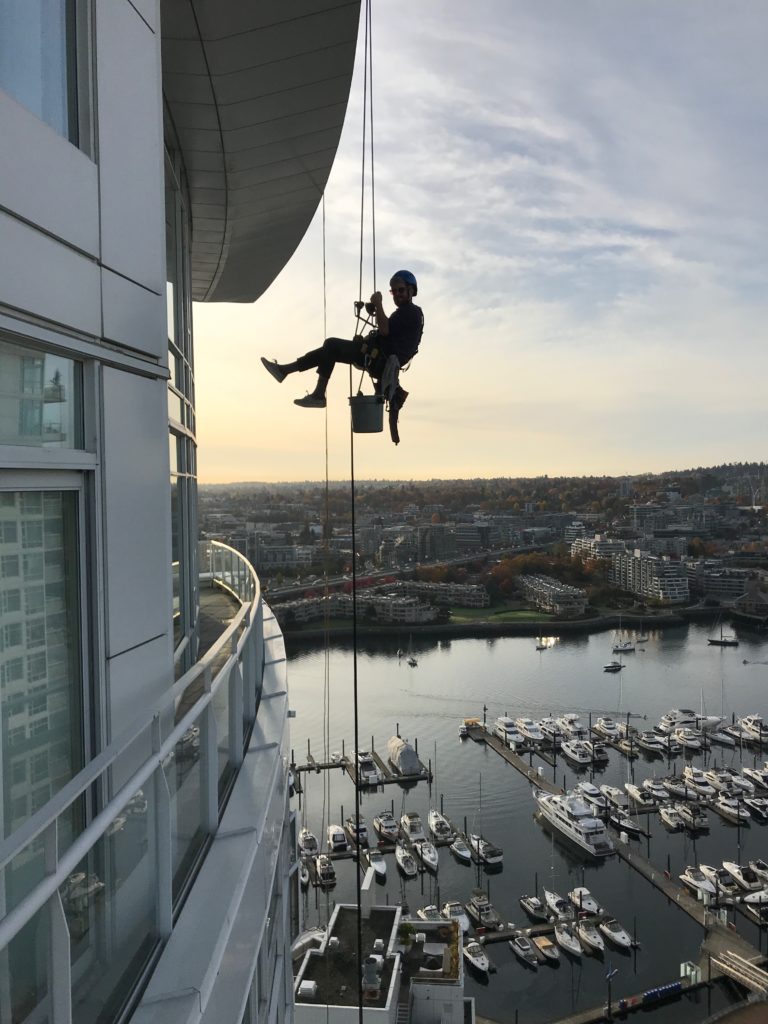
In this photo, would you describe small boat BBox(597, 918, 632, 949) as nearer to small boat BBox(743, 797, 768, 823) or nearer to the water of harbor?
the water of harbor

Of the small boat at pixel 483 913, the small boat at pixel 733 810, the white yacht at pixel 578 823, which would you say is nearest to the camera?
the small boat at pixel 483 913

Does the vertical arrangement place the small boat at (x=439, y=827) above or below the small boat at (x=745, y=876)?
above

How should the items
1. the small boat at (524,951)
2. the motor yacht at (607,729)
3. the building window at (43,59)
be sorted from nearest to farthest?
the building window at (43,59)
the small boat at (524,951)
the motor yacht at (607,729)

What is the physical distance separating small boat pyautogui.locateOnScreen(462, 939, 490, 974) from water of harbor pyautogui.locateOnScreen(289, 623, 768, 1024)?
0.24 metres

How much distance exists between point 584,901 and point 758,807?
370 inches

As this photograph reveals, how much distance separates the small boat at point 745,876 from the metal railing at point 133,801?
2086cm

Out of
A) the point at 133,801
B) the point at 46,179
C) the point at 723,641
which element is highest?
the point at 46,179

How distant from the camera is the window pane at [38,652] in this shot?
1412 millimetres

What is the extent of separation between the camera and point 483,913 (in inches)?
716

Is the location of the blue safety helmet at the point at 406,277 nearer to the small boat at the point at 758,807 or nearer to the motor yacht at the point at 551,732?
the small boat at the point at 758,807

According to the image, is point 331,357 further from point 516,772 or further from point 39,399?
point 516,772

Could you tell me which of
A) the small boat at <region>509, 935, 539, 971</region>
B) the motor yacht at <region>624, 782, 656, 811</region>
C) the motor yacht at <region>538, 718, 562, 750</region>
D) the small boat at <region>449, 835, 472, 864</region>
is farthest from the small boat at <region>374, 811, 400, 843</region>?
the motor yacht at <region>538, 718, 562, 750</region>

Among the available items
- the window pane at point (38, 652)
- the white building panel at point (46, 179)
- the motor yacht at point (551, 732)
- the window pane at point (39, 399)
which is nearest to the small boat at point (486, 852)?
the motor yacht at point (551, 732)

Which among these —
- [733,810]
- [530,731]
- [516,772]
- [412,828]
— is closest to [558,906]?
[412,828]
